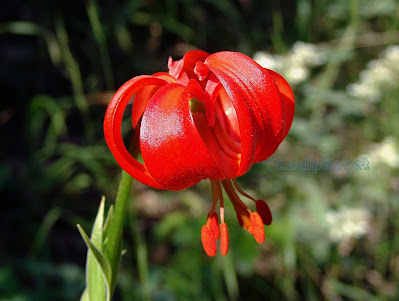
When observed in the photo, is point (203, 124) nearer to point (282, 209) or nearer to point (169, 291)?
point (169, 291)

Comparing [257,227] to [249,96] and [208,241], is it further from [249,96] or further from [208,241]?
[249,96]

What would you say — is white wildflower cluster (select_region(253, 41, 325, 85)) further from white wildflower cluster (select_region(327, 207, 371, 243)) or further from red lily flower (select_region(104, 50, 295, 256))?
red lily flower (select_region(104, 50, 295, 256))

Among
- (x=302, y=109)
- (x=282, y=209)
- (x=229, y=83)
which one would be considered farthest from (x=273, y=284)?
(x=229, y=83)

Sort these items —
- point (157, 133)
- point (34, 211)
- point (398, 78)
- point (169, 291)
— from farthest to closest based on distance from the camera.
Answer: point (34, 211) < point (398, 78) < point (169, 291) < point (157, 133)

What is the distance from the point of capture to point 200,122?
64cm

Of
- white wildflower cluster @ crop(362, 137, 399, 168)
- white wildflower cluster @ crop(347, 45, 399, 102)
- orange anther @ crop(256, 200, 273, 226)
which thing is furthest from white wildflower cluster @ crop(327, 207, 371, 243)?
orange anther @ crop(256, 200, 273, 226)

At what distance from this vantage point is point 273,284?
1.87 metres

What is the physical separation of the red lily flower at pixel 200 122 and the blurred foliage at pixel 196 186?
1.88 feet

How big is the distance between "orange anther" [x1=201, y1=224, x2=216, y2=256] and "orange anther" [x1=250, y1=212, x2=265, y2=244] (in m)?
0.07

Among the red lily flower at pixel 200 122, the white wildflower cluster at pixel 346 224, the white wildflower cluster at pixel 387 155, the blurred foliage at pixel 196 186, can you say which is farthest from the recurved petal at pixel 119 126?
→ the white wildflower cluster at pixel 387 155

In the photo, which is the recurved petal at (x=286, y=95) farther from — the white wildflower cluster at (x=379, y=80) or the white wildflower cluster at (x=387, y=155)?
the white wildflower cluster at (x=379, y=80)

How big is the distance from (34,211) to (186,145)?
1.72 metres

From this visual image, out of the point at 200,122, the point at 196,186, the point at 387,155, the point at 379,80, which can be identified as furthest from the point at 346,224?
the point at 200,122

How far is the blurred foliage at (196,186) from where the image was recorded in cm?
162
